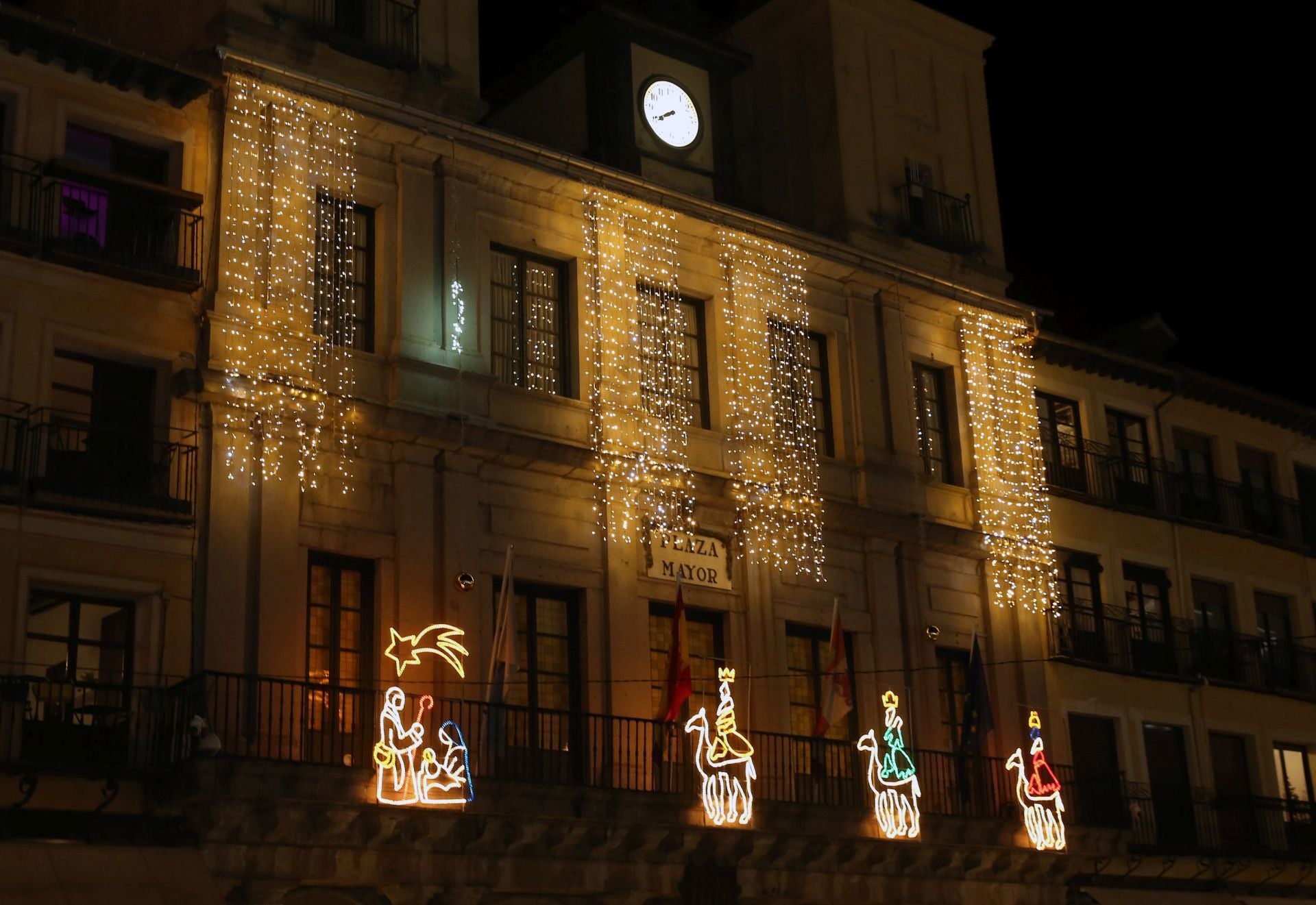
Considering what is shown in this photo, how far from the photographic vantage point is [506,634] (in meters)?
20.6

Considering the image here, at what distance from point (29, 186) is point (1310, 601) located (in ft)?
76.2

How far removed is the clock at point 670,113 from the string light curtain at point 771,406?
1.67 m

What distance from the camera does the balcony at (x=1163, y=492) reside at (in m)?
29.5

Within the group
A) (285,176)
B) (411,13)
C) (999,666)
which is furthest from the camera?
(999,666)

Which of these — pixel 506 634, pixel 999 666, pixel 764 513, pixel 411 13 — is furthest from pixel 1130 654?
pixel 411 13

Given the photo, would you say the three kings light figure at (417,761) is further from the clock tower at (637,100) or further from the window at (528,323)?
the clock tower at (637,100)

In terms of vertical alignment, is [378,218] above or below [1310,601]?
above

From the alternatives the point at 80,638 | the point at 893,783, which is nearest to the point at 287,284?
the point at 80,638

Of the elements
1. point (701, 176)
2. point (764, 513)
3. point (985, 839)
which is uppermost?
point (701, 176)

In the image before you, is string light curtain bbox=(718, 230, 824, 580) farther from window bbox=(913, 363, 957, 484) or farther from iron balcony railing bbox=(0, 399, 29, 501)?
iron balcony railing bbox=(0, 399, 29, 501)

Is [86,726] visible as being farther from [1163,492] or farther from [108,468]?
[1163,492]

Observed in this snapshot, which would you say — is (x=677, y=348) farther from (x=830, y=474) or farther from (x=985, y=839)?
(x=985, y=839)

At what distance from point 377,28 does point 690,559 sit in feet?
25.2

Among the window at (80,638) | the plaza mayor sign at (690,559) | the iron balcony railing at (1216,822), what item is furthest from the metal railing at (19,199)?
the iron balcony railing at (1216,822)
